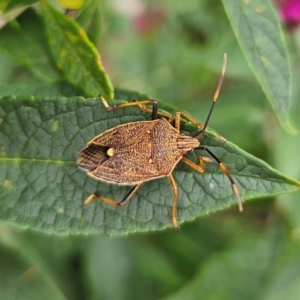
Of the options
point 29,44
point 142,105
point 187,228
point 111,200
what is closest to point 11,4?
point 29,44

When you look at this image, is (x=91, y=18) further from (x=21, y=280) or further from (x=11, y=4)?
(x=21, y=280)

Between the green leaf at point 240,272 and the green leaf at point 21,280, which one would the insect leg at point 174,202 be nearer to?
the green leaf at point 21,280

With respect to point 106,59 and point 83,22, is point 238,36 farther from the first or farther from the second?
point 106,59

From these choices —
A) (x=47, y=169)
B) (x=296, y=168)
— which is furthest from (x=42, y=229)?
(x=296, y=168)

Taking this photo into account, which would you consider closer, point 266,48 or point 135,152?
point 266,48

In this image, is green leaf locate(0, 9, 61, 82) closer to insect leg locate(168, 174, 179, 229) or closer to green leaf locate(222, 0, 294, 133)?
insect leg locate(168, 174, 179, 229)

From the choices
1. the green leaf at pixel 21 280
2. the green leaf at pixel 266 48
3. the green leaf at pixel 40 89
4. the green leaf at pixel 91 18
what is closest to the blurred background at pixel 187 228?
the green leaf at pixel 21 280
